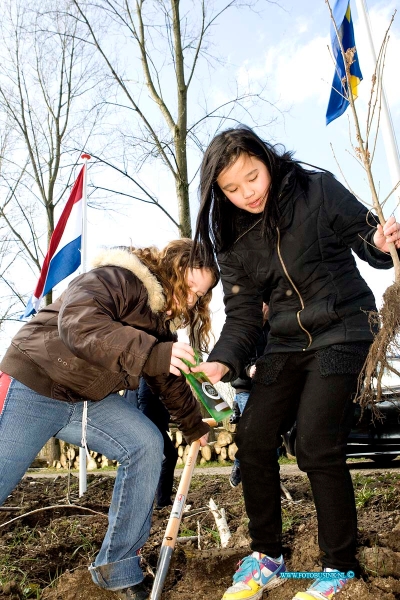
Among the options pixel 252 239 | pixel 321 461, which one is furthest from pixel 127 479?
pixel 252 239

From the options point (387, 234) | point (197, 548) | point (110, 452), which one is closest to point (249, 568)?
point (110, 452)

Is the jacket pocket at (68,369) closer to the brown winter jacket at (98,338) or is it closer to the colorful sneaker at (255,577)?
the brown winter jacket at (98,338)

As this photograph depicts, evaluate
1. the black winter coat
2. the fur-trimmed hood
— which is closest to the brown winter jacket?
the fur-trimmed hood

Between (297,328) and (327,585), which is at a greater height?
(297,328)

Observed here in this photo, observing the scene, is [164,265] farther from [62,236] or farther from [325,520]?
[62,236]

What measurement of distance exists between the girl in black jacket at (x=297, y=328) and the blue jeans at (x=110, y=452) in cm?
38

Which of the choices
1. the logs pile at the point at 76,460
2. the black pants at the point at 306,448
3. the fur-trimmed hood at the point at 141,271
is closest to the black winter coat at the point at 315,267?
the black pants at the point at 306,448

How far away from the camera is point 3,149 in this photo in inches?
493

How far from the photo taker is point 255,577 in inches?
86.0

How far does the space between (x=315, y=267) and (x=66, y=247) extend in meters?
4.15

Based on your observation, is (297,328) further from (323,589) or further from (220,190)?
(323,589)

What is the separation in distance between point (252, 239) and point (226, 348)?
51 centimetres

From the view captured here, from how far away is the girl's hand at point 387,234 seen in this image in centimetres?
215

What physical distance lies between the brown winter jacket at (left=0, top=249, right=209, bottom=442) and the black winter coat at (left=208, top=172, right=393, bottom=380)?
16.9 inches
